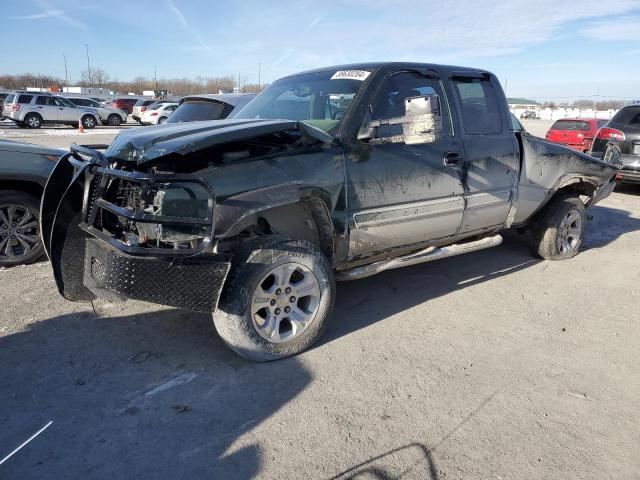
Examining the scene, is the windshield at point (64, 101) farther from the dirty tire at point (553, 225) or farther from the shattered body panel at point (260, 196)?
the dirty tire at point (553, 225)

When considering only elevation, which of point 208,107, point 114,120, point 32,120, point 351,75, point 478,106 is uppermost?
point 351,75

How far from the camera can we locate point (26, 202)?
498 cm

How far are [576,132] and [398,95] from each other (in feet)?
42.5

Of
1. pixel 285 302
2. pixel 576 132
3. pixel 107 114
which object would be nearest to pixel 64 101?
pixel 107 114

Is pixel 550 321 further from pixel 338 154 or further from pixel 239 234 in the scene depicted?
pixel 239 234

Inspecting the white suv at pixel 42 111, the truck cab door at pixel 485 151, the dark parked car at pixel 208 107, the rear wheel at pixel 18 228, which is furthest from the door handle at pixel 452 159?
the white suv at pixel 42 111

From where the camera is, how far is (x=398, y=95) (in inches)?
158

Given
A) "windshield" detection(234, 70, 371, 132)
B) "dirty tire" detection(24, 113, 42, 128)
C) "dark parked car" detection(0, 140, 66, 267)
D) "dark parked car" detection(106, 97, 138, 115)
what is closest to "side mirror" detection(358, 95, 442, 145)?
"windshield" detection(234, 70, 371, 132)

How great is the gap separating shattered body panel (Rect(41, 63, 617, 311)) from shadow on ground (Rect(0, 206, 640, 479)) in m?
0.44

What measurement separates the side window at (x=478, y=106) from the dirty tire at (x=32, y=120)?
85.9 feet

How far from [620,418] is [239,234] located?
2463 mm

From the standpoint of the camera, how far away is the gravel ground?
2449 mm

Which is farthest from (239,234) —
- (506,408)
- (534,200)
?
(534,200)

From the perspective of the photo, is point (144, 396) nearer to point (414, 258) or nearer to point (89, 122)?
point (414, 258)
